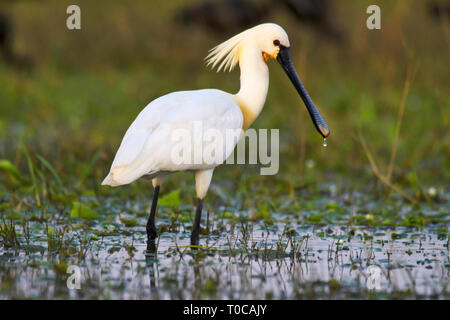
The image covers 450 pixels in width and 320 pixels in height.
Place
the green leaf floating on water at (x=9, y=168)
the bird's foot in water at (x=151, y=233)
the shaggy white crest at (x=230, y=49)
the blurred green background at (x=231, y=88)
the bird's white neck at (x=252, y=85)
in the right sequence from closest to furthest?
the bird's foot in water at (x=151, y=233) → the bird's white neck at (x=252, y=85) → the shaggy white crest at (x=230, y=49) → the green leaf floating on water at (x=9, y=168) → the blurred green background at (x=231, y=88)

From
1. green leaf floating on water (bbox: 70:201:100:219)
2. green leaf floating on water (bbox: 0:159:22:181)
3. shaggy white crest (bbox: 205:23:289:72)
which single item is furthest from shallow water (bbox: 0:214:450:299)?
shaggy white crest (bbox: 205:23:289:72)

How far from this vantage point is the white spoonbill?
211 inches

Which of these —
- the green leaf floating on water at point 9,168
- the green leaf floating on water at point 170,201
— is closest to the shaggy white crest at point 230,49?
the green leaf floating on water at point 170,201

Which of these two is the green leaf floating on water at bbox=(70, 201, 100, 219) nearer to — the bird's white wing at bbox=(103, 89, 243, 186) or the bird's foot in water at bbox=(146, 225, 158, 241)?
the bird's foot in water at bbox=(146, 225, 158, 241)

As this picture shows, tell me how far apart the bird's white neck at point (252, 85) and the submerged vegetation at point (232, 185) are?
88 centimetres

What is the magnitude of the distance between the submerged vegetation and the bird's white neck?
88 cm

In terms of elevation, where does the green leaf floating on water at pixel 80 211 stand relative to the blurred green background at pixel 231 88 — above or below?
below

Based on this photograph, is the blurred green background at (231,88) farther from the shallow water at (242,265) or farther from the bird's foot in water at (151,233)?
the shallow water at (242,265)

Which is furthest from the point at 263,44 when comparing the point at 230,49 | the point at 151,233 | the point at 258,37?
the point at 151,233

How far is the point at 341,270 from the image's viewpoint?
16.0 feet

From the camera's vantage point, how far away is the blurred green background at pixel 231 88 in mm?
8477

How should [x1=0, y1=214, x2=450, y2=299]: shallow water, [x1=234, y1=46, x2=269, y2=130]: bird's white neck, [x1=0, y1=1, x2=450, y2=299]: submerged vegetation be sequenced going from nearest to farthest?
[x1=0, y1=214, x2=450, y2=299]: shallow water, [x1=0, y1=1, x2=450, y2=299]: submerged vegetation, [x1=234, y1=46, x2=269, y2=130]: bird's white neck

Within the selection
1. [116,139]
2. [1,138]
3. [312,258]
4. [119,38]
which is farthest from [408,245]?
[119,38]
